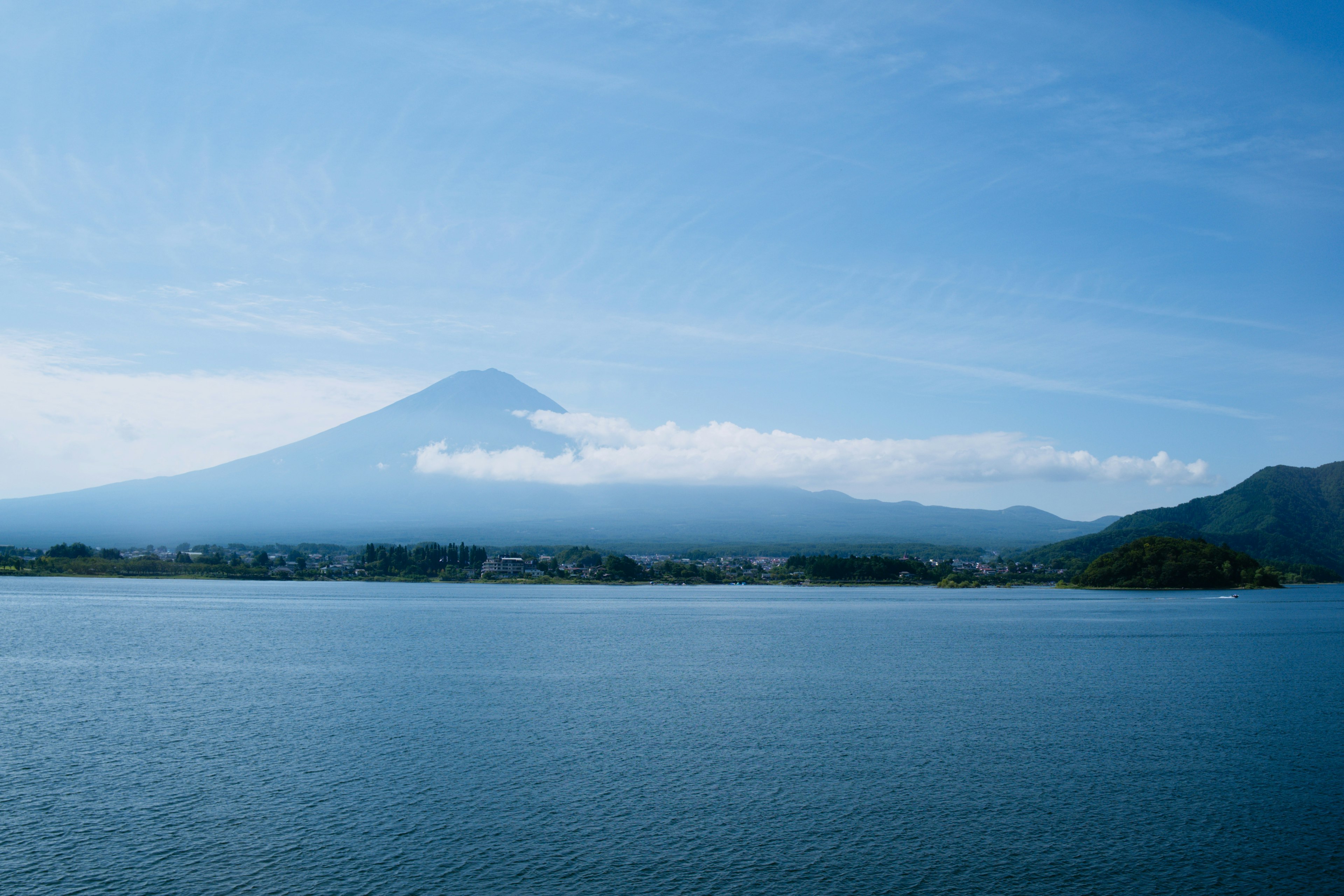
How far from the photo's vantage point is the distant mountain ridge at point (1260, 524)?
15438 cm

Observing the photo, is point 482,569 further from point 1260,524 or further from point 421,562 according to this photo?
point 1260,524

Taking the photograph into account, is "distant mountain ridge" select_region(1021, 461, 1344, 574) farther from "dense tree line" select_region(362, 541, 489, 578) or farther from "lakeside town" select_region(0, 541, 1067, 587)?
"dense tree line" select_region(362, 541, 489, 578)

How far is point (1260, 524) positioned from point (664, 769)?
187211 mm

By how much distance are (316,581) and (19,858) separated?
382ft

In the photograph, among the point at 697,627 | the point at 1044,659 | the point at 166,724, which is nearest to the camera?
the point at 166,724

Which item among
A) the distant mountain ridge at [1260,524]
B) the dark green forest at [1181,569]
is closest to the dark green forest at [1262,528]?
the distant mountain ridge at [1260,524]

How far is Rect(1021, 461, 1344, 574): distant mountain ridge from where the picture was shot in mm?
154375

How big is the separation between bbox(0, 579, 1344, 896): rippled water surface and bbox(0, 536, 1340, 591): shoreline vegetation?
79.8 m

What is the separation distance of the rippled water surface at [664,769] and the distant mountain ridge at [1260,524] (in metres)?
129

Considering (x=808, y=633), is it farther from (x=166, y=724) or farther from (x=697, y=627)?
(x=166, y=724)

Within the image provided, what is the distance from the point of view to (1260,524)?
168 metres

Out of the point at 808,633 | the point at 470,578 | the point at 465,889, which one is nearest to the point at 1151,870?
the point at 465,889

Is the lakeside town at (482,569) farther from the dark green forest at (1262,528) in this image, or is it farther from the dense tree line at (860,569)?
the dark green forest at (1262,528)

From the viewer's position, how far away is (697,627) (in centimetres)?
5312
